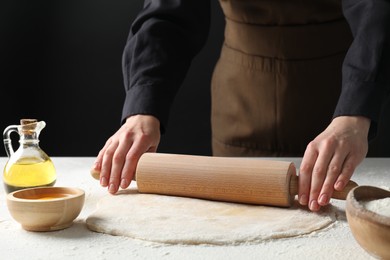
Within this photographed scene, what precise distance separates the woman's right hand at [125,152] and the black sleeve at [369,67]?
421mm

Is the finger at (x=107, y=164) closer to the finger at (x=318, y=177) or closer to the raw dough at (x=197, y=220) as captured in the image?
the raw dough at (x=197, y=220)

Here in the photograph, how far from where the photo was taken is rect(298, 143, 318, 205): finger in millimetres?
1298

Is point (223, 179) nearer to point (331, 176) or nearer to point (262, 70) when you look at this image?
point (331, 176)

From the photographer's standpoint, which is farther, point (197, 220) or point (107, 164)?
point (107, 164)

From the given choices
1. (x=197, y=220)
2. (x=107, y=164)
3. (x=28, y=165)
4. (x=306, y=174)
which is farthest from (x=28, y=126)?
(x=306, y=174)

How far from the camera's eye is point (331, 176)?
1.31m

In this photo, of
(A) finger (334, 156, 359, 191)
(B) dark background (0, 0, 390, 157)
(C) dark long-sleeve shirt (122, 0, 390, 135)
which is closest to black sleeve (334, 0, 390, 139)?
(C) dark long-sleeve shirt (122, 0, 390, 135)

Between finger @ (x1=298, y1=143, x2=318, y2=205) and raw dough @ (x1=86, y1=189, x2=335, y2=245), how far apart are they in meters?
0.02

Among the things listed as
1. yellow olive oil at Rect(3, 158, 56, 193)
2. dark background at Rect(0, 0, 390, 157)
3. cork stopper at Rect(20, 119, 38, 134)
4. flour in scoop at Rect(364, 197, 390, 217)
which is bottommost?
dark background at Rect(0, 0, 390, 157)

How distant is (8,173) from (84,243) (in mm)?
316

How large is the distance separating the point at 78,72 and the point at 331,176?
6.31 feet

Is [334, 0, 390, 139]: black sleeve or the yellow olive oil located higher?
[334, 0, 390, 139]: black sleeve

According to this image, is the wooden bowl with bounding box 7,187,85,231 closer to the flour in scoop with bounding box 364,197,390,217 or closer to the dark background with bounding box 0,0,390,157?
the flour in scoop with bounding box 364,197,390,217

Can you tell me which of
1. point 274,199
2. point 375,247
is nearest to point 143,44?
point 274,199
